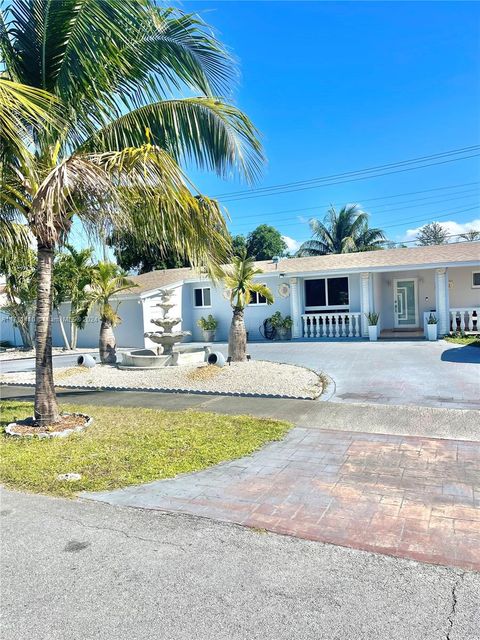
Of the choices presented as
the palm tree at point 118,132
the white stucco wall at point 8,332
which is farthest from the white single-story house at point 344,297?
the palm tree at point 118,132

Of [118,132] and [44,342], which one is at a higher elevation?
[118,132]

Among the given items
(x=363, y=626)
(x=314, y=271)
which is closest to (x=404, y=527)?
(x=363, y=626)

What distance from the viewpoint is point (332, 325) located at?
64.0ft

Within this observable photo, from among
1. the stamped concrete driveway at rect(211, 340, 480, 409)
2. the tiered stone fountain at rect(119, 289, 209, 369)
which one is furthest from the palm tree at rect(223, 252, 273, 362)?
the stamped concrete driveway at rect(211, 340, 480, 409)

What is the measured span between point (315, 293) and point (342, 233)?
18779mm

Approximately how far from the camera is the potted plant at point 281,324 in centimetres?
2002

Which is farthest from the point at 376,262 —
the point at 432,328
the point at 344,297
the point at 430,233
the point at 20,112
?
the point at 430,233

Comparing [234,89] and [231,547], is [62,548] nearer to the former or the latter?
[231,547]

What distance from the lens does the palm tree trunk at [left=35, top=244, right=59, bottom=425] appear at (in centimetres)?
688

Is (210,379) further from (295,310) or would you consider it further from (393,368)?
(295,310)

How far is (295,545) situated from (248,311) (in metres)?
17.7

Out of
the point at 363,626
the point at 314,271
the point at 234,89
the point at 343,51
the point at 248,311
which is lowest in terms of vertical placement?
the point at 363,626

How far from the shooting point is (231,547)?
139 inches

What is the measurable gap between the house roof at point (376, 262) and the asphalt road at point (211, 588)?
13729 mm
